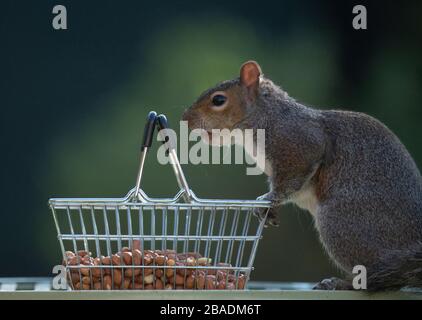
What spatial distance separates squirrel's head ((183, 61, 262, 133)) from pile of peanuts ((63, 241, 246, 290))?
1.94 feet

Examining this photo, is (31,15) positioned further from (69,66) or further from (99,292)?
(99,292)

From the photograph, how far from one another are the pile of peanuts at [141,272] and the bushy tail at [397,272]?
31cm

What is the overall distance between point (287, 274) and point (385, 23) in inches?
59.5

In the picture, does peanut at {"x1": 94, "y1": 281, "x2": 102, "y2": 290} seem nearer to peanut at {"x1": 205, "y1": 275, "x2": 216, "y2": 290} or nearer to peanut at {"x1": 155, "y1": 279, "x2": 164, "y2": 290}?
peanut at {"x1": 155, "y1": 279, "x2": 164, "y2": 290}

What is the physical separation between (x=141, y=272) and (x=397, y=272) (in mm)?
537

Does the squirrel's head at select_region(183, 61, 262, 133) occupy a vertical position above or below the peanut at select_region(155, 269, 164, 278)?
above

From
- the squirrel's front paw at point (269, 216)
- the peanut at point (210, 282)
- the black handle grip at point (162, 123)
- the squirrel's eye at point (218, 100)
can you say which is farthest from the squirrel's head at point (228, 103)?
the peanut at point (210, 282)

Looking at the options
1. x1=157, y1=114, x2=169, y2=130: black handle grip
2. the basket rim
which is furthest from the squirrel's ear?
the basket rim

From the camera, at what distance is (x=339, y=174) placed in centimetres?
230

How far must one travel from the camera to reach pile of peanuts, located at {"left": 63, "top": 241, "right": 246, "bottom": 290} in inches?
76.6

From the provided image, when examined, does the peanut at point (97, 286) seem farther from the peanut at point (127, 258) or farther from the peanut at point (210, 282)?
the peanut at point (210, 282)

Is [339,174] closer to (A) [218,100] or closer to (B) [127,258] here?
(A) [218,100]


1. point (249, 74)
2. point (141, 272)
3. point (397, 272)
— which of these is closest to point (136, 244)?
point (141, 272)
